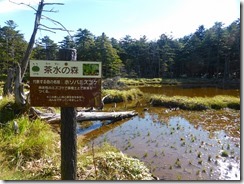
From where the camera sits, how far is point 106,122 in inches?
414


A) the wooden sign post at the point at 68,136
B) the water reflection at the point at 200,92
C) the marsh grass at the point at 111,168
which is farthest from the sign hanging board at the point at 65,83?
the water reflection at the point at 200,92

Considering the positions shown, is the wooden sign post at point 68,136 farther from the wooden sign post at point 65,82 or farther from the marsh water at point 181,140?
the marsh water at point 181,140

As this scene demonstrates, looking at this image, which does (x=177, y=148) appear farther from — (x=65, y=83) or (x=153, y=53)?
(x=153, y=53)

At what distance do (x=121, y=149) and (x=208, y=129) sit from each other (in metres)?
3.58

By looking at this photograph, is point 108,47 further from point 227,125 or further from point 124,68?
point 227,125

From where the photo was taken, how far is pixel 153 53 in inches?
1559

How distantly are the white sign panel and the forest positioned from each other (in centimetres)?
1517

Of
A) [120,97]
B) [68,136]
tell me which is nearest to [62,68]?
[68,136]

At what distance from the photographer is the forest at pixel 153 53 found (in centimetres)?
2359

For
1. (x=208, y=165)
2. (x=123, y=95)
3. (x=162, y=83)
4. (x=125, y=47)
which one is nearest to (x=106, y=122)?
(x=208, y=165)

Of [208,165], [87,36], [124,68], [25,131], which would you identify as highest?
[87,36]

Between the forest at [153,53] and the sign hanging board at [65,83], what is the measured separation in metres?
15.2

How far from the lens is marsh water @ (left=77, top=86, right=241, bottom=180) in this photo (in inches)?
222

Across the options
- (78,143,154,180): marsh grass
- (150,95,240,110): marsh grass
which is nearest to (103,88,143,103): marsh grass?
(150,95,240,110): marsh grass
